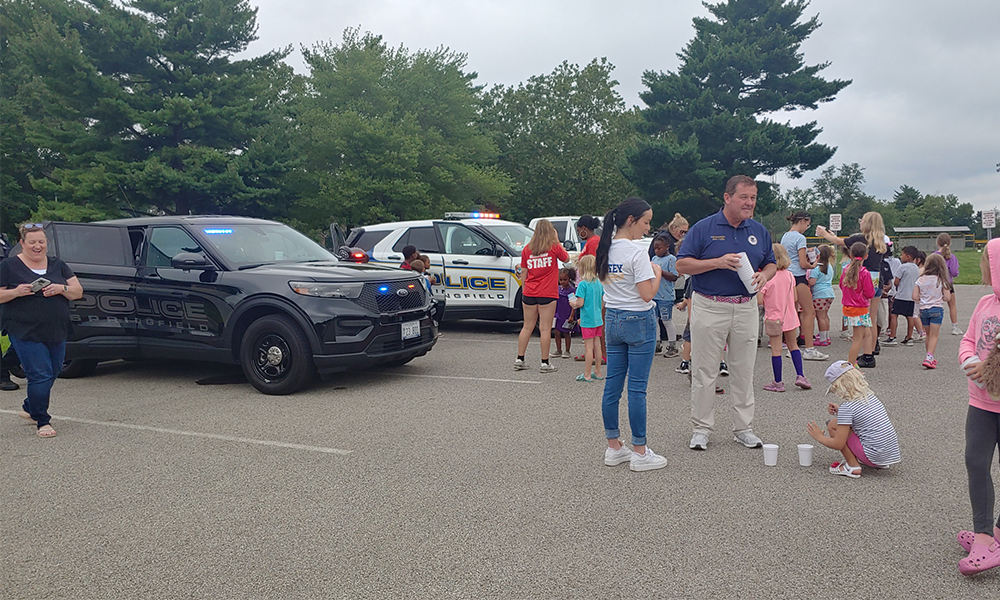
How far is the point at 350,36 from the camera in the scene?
125 feet

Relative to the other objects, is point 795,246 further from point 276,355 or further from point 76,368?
point 76,368

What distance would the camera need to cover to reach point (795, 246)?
1047cm

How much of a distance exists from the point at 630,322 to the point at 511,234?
8177 millimetres

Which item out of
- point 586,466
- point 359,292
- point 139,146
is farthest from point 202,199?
point 586,466

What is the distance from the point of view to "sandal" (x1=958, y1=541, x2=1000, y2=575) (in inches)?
137

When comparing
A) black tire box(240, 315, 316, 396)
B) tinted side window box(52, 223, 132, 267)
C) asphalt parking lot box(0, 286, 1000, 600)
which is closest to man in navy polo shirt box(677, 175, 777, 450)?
asphalt parking lot box(0, 286, 1000, 600)

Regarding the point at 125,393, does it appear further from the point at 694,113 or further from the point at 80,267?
→ the point at 694,113

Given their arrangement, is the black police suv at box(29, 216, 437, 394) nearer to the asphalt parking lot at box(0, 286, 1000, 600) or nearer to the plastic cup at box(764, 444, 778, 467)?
the asphalt parking lot at box(0, 286, 1000, 600)

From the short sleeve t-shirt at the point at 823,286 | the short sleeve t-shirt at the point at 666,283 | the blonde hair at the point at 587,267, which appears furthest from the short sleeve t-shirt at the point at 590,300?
the short sleeve t-shirt at the point at 823,286

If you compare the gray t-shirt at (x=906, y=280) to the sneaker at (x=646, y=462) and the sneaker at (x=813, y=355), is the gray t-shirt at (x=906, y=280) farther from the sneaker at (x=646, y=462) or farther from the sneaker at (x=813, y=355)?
the sneaker at (x=646, y=462)

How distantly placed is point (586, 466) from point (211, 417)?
3798 mm

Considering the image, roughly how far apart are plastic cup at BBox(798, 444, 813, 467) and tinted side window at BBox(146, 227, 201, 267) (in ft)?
22.2

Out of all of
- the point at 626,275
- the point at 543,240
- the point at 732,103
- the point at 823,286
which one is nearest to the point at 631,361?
the point at 626,275

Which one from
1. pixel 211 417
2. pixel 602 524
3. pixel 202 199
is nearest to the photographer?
pixel 602 524
